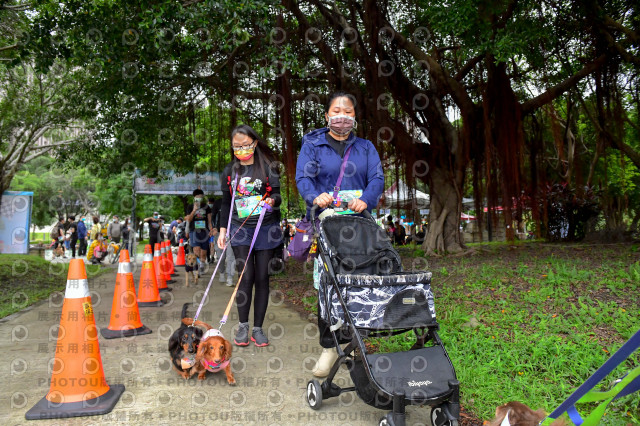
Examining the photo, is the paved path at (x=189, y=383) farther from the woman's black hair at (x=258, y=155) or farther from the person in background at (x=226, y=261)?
the person in background at (x=226, y=261)

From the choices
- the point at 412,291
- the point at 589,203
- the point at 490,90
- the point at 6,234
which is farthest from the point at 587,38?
the point at 6,234

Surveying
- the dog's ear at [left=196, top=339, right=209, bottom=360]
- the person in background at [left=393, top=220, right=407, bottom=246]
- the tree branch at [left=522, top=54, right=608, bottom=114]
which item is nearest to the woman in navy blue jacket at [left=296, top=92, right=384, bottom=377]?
the dog's ear at [left=196, top=339, right=209, bottom=360]

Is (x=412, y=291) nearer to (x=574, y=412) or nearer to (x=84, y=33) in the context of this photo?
(x=574, y=412)

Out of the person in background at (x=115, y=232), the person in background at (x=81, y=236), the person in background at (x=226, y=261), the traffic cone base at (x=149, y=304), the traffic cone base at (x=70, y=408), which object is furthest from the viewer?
the person in background at (x=81, y=236)

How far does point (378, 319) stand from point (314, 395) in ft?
2.37

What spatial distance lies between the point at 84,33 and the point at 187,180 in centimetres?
933

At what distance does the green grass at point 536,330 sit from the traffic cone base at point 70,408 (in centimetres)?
213

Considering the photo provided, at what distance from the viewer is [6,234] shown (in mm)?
16859

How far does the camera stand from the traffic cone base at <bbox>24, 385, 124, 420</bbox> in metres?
2.56

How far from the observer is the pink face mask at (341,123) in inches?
124

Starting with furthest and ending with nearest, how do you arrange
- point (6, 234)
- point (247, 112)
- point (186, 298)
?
1. point (6, 234)
2. point (247, 112)
3. point (186, 298)

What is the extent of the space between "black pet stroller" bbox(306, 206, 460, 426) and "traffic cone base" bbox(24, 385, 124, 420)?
1218 millimetres

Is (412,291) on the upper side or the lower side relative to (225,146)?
lower

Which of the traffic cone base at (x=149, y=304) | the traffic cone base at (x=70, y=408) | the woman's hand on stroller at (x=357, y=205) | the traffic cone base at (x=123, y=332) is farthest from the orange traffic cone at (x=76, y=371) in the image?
the traffic cone base at (x=149, y=304)
